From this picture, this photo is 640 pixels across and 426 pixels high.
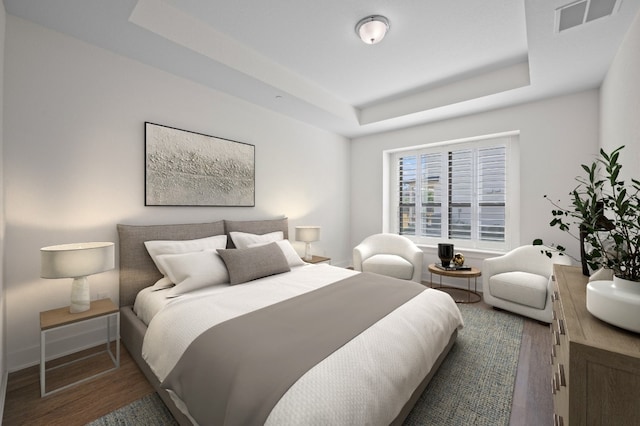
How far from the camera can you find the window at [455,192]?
13.0ft

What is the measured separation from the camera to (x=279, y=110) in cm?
374

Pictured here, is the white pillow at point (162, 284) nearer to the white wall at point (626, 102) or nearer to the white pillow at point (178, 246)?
the white pillow at point (178, 246)

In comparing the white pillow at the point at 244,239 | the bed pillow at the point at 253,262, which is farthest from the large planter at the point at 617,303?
the white pillow at the point at 244,239

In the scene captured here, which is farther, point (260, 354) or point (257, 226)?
point (257, 226)

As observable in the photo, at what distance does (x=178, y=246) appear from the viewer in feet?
8.34

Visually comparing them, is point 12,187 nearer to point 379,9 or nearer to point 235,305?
point 235,305

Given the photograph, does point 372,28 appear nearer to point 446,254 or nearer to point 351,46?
point 351,46

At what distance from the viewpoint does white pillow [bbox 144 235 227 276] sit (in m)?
2.45

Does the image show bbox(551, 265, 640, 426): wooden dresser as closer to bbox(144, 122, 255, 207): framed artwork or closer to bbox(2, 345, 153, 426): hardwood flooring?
bbox(2, 345, 153, 426): hardwood flooring

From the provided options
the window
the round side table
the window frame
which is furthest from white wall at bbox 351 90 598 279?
the round side table

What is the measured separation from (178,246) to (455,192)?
4022mm

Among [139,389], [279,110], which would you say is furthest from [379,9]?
[139,389]

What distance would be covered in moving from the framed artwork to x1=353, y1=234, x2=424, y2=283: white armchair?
1.85m

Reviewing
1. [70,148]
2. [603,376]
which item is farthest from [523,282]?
[70,148]
